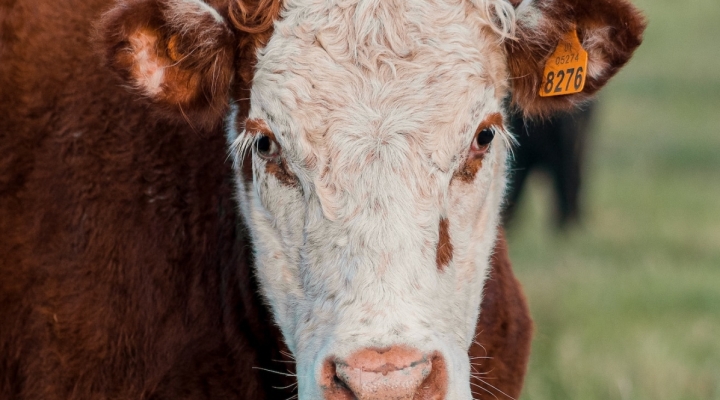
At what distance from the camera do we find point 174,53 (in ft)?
12.3

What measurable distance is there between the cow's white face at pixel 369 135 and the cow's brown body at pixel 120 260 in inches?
11.4

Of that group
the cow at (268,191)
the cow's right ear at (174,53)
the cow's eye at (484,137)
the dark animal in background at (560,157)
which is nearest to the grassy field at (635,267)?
the dark animal in background at (560,157)

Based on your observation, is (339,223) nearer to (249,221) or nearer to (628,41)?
(249,221)

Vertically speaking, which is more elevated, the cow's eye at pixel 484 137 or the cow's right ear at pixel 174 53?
the cow's right ear at pixel 174 53

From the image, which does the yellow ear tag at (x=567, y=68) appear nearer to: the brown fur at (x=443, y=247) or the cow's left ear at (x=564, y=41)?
the cow's left ear at (x=564, y=41)

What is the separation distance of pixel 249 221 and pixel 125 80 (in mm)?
667

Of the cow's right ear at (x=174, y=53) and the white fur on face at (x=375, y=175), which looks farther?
the cow's right ear at (x=174, y=53)

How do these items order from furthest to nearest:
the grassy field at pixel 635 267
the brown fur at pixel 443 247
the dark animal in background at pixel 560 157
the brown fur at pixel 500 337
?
the dark animal in background at pixel 560 157 → the grassy field at pixel 635 267 → the brown fur at pixel 500 337 → the brown fur at pixel 443 247

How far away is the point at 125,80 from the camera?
12.1 feet

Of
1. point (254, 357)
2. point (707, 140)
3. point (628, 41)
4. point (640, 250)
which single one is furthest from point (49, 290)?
point (707, 140)

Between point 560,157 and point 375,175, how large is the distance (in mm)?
6264

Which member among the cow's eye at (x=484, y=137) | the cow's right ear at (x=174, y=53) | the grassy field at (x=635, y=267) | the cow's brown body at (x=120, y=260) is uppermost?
the cow's right ear at (x=174, y=53)

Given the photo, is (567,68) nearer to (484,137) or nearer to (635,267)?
(484,137)

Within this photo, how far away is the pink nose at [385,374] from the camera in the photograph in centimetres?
295
